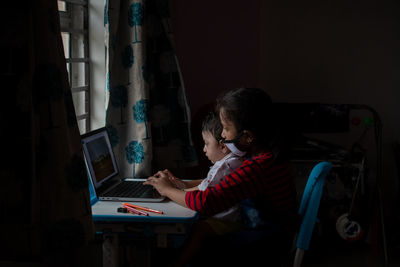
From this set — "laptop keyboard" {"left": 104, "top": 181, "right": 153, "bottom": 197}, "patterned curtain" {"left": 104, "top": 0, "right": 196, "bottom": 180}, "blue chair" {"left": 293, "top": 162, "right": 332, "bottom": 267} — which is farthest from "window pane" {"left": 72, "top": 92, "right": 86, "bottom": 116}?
"blue chair" {"left": 293, "top": 162, "right": 332, "bottom": 267}

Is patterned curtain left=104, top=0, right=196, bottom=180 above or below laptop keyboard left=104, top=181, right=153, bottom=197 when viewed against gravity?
above

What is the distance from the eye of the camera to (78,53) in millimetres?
2385

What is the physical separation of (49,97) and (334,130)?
250 cm

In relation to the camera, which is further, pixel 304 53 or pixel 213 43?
pixel 304 53

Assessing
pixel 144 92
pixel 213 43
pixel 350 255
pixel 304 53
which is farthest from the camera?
pixel 304 53

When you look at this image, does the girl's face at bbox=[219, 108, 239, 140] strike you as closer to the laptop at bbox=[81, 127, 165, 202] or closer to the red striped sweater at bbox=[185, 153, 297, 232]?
the red striped sweater at bbox=[185, 153, 297, 232]

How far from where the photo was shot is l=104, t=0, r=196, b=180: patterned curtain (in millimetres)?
2250

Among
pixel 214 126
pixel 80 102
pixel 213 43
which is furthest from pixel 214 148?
pixel 213 43

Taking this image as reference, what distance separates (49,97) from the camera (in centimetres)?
110

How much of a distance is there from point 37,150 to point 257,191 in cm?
82

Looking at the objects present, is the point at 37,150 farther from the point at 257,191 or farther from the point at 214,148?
the point at 214,148

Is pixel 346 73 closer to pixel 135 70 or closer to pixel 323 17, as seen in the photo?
pixel 323 17

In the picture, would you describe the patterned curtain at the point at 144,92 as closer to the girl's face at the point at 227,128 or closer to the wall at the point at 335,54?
the girl's face at the point at 227,128

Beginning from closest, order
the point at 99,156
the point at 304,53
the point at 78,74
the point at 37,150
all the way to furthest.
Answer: the point at 37,150
the point at 99,156
the point at 78,74
the point at 304,53
